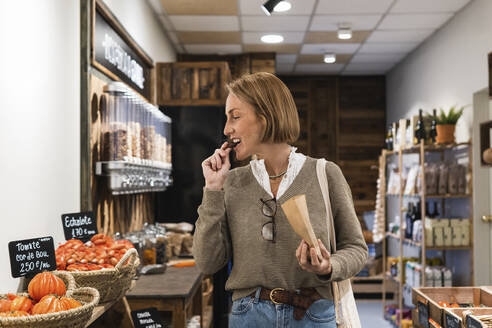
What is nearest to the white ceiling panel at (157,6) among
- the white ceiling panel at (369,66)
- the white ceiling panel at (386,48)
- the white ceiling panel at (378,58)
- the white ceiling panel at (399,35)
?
the white ceiling panel at (399,35)

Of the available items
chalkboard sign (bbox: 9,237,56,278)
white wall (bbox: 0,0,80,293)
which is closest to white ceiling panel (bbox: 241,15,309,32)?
white wall (bbox: 0,0,80,293)

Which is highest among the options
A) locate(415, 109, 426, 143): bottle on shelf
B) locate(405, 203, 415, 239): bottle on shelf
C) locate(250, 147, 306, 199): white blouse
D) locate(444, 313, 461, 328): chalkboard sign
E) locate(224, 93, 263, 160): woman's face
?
locate(415, 109, 426, 143): bottle on shelf

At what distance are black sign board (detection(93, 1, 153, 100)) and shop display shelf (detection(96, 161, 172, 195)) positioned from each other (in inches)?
25.0

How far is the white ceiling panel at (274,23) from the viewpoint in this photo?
17.2 ft

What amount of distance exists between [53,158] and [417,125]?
13.1ft

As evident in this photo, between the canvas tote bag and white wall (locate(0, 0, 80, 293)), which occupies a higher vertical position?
white wall (locate(0, 0, 80, 293))

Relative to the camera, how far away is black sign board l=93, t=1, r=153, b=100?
3.14 meters

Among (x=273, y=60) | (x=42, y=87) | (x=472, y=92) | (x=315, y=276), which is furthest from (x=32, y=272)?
(x=273, y=60)

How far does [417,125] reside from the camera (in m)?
5.37

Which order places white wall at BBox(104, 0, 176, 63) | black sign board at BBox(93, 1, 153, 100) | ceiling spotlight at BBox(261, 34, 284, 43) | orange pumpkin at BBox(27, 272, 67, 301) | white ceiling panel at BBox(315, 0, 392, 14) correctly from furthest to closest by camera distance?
ceiling spotlight at BBox(261, 34, 284, 43), white ceiling panel at BBox(315, 0, 392, 14), white wall at BBox(104, 0, 176, 63), black sign board at BBox(93, 1, 153, 100), orange pumpkin at BBox(27, 272, 67, 301)

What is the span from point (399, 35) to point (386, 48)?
61cm

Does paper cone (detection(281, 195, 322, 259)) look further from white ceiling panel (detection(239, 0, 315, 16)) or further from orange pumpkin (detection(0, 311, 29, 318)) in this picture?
white ceiling panel (detection(239, 0, 315, 16))

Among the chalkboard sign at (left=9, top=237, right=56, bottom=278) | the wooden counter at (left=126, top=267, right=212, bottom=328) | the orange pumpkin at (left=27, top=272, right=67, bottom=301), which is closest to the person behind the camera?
the orange pumpkin at (left=27, top=272, right=67, bottom=301)

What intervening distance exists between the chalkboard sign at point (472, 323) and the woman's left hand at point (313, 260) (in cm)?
140
